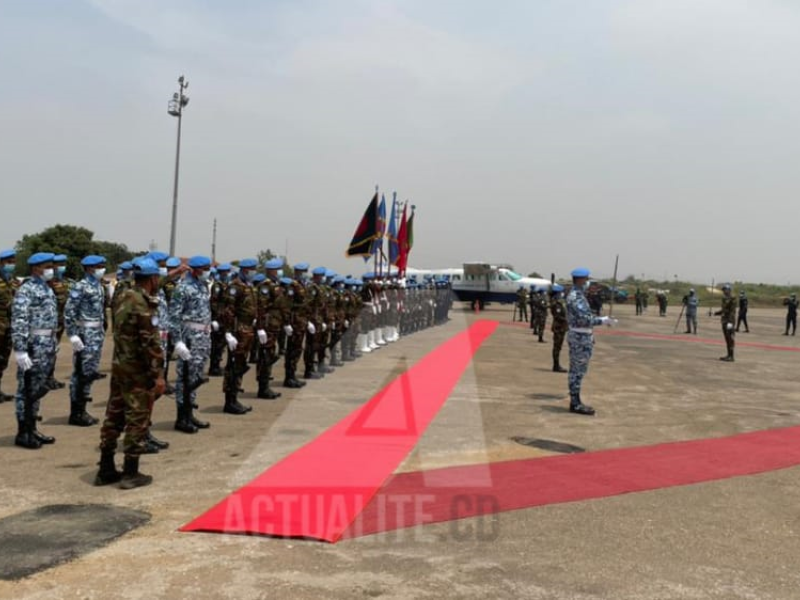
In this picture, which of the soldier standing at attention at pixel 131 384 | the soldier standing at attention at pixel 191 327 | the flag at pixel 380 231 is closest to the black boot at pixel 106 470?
the soldier standing at attention at pixel 131 384

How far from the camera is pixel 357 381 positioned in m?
11.8

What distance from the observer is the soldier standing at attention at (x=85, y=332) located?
7.71 m

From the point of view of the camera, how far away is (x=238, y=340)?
8.73m

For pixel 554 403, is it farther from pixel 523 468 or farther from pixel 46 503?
pixel 46 503

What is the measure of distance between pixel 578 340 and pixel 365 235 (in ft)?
39.6

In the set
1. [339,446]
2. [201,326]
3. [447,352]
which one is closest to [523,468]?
[339,446]

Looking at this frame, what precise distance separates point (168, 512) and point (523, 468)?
328 centimetres

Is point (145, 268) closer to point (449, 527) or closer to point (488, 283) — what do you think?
point (449, 527)

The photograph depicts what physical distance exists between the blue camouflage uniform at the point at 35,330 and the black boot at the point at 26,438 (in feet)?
0.34

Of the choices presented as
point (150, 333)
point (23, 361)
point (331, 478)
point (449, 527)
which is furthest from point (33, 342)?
point (449, 527)

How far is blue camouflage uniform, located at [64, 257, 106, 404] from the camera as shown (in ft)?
25.4

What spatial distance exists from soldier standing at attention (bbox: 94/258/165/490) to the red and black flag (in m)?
15.3

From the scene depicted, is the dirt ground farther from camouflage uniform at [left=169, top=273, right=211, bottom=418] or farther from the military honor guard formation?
camouflage uniform at [left=169, top=273, right=211, bottom=418]

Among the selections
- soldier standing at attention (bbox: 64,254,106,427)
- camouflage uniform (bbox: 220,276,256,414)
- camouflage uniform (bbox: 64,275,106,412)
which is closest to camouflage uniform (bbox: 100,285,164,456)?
soldier standing at attention (bbox: 64,254,106,427)
